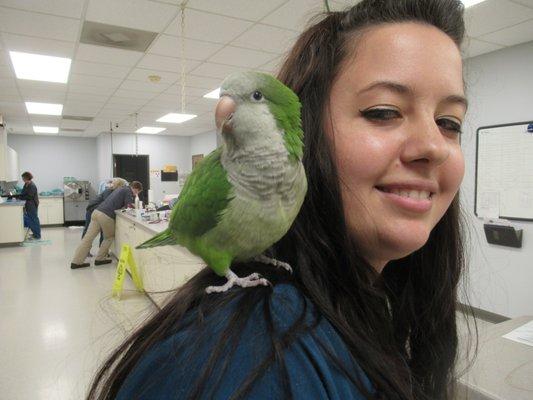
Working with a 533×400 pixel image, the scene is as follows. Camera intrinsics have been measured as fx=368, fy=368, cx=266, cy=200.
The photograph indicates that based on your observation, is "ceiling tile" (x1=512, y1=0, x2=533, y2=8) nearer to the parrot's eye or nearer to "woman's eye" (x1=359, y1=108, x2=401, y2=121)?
"woman's eye" (x1=359, y1=108, x2=401, y2=121)

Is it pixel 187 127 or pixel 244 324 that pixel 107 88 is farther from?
pixel 244 324

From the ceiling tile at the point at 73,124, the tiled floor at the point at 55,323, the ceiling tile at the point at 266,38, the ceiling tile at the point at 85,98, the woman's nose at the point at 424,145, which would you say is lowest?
the tiled floor at the point at 55,323

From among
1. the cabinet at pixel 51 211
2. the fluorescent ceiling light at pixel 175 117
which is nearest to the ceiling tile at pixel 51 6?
→ the fluorescent ceiling light at pixel 175 117

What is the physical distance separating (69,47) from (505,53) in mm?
4569

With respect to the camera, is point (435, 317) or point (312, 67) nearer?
point (312, 67)

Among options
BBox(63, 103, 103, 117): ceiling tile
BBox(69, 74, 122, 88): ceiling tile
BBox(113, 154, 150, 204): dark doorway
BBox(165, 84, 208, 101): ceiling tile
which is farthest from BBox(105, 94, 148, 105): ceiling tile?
BBox(113, 154, 150, 204): dark doorway

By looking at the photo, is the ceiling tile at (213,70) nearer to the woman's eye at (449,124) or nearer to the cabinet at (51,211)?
the woman's eye at (449,124)

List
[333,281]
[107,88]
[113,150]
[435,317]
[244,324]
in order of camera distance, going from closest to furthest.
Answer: [244,324]
[333,281]
[435,317]
[107,88]
[113,150]

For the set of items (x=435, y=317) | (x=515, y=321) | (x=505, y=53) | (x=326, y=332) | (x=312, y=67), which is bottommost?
(x=515, y=321)

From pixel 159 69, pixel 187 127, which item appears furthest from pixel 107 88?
pixel 187 127

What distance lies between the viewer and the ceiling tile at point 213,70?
4.59 meters

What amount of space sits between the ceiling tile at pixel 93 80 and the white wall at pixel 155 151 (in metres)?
5.24

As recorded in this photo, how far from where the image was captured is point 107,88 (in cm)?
566

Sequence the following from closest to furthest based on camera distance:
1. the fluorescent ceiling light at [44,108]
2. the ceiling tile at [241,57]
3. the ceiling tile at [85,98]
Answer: the ceiling tile at [241,57] → the ceiling tile at [85,98] → the fluorescent ceiling light at [44,108]
